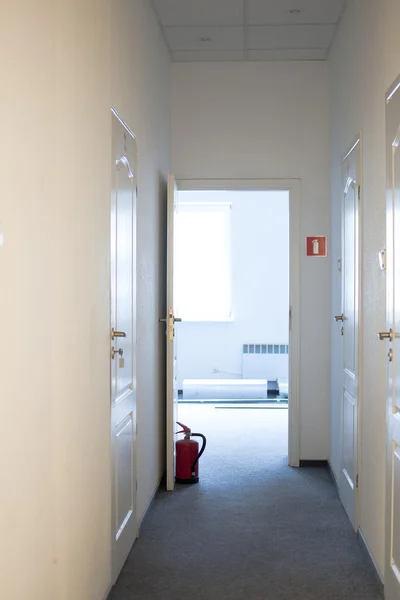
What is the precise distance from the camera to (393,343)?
3.01 meters

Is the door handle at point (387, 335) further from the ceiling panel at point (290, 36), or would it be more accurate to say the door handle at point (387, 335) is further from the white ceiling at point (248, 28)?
the ceiling panel at point (290, 36)

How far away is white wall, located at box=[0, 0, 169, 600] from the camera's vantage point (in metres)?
1.88

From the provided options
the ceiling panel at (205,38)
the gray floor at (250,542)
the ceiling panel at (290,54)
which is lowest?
the gray floor at (250,542)

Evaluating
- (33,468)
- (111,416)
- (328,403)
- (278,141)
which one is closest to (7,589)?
(33,468)

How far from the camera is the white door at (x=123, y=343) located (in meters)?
3.36

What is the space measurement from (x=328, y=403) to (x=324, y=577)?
2.37 metres

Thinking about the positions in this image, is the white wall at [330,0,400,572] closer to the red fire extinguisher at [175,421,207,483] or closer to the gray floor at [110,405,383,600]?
the gray floor at [110,405,383,600]

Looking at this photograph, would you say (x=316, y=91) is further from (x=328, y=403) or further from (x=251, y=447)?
(x=251, y=447)

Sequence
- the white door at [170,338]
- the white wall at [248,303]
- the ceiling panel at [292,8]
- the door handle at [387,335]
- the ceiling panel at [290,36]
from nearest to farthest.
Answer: the door handle at [387,335]
the ceiling panel at [292,8]
the white door at [170,338]
the ceiling panel at [290,36]
the white wall at [248,303]

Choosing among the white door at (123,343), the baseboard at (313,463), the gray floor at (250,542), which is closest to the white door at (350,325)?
the gray floor at (250,542)

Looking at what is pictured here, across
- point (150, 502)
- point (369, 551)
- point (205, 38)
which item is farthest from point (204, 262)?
point (369, 551)

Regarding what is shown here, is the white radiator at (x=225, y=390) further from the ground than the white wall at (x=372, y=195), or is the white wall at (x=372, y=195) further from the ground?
the white wall at (x=372, y=195)

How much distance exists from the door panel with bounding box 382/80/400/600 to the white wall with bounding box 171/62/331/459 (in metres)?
2.70

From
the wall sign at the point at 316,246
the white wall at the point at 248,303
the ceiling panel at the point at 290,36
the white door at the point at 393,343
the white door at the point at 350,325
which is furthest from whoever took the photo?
the white wall at the point at 248,303
